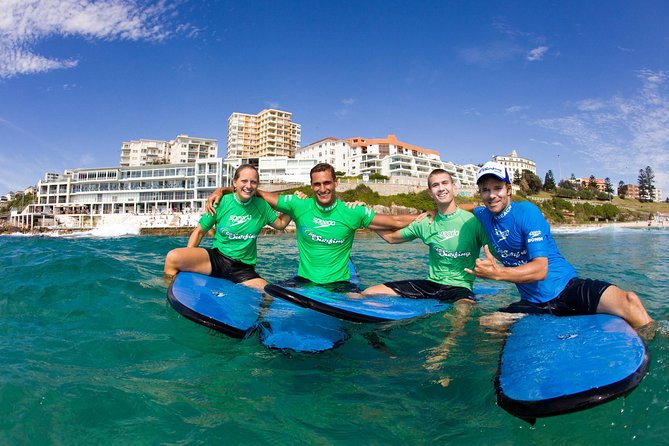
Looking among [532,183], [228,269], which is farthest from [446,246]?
[532,183]

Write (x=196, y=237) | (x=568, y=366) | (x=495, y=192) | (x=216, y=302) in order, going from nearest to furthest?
(x=568, y=366) → (x=495, y=192) → (x=216, y=302) → (x=196, y=237)

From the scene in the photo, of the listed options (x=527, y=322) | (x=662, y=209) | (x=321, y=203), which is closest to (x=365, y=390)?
(x=527, y=322)

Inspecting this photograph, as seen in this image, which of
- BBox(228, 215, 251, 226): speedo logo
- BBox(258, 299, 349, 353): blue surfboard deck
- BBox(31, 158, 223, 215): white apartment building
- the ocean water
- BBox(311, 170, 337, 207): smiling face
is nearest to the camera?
the ocean water

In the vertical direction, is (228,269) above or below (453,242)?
below

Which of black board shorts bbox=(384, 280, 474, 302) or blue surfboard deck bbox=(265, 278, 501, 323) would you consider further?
black board shorts bbox=(384, 280, 474, 302)

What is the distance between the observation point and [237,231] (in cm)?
600

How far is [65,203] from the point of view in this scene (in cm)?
6919

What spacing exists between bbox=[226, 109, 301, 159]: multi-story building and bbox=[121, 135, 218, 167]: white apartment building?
10.2 meters

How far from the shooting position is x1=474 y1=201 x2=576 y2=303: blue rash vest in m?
4.03

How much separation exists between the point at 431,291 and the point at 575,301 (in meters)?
1.67

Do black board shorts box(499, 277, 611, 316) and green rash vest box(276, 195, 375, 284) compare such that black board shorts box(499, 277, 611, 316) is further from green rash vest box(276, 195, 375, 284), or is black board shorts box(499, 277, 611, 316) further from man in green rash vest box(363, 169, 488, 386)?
green rash vest box(276, 195, 375, 284)

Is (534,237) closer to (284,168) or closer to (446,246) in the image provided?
(446,246)

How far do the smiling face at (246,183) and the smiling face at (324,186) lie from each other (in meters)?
1.04

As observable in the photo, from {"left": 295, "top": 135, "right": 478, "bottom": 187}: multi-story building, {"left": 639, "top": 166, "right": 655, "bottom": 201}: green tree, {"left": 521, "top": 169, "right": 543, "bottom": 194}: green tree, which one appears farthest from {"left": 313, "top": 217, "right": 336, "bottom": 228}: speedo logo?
{"left": 639, "top": 166, "right": 655, "bottom": 201}: green tree
